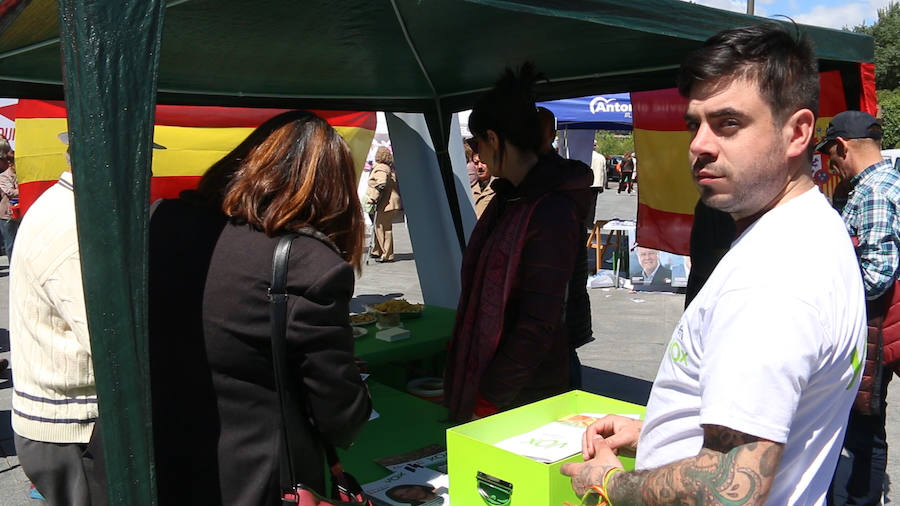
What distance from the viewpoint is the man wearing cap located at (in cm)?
284

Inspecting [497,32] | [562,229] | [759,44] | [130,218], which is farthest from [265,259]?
[497,32]

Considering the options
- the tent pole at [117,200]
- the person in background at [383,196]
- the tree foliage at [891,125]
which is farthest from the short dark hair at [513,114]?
the tree foliage at [891,125]

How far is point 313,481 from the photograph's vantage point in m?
1.59

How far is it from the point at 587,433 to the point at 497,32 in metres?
2.09

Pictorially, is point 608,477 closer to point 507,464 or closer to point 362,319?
point 507,464

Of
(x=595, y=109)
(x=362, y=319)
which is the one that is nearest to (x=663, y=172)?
(x=362, y=319)

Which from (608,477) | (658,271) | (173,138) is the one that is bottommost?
(658,271)

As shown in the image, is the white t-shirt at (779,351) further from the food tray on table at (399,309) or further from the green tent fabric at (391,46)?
the food tray on table at (399,309)

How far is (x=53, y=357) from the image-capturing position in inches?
76.9

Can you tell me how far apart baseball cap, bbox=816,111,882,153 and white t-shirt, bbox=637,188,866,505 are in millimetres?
2113

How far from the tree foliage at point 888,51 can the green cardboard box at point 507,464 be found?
52.5 meters

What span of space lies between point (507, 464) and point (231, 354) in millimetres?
686

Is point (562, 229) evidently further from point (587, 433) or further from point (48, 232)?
point (48, 232)

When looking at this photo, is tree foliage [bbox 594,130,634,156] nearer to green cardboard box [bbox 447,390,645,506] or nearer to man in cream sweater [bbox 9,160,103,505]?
green cardboard box [bbox 447,390,645,506]
